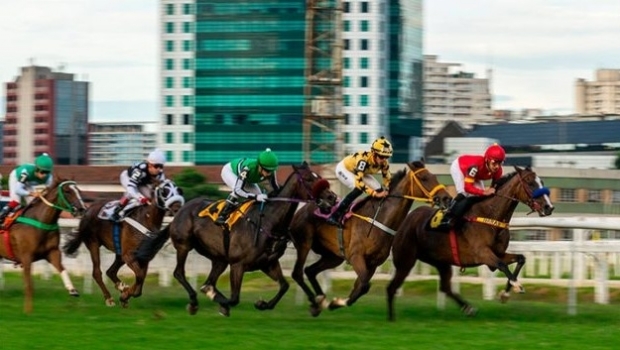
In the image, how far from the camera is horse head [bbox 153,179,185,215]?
1587 cm

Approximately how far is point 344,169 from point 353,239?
120 cm

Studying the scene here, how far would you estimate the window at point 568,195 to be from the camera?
213 feet

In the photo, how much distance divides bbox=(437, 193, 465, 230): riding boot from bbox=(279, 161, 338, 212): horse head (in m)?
1.18

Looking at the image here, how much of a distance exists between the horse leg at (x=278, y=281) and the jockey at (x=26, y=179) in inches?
117

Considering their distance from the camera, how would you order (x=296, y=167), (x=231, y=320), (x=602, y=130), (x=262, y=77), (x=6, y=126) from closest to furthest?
(x=231, y=320) < (x=296, y=167) < (x=262, y=77) < (x=602, y=130) < (x=6, y=126)

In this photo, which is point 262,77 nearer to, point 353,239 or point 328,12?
point 328,12

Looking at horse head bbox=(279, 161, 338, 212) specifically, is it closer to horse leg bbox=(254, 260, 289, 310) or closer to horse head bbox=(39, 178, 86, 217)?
horse leg bbox=(254, 260, 289, 310)

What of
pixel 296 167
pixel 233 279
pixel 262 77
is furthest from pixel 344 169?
pixel 262 77

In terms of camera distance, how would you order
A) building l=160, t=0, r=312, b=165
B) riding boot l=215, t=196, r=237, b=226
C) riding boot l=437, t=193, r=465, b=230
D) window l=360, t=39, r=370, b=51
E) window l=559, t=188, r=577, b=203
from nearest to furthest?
riding boot l=437, t=193, r=465, b=230
riding boot l=215, t=196, r=237, b=226
window l=559, t=188, r=577, b=203
building l=160, t=0, r=312, b=165
window l=360, t=39, r=370, b=51

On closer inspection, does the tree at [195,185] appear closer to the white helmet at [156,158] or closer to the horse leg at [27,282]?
the white helmet at [156,158]

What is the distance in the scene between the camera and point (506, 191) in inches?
538

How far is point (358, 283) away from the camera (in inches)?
535

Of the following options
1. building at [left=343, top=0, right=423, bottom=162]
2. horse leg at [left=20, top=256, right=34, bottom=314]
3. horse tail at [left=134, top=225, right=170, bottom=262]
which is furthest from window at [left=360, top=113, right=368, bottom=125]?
horse leg at [left=20, top=256, right=34, bottom=314]

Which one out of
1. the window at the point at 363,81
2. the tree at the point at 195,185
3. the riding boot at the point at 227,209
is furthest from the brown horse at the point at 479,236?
the window at the point at 363,81
